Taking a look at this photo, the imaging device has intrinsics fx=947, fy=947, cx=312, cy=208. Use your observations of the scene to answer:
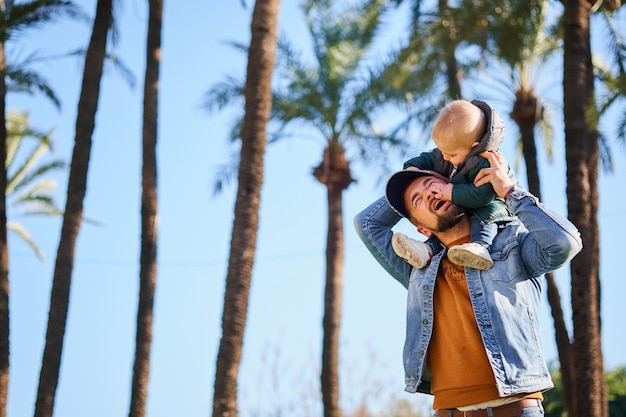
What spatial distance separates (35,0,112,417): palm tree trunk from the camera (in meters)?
11.8

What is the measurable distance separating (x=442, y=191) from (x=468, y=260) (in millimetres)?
292

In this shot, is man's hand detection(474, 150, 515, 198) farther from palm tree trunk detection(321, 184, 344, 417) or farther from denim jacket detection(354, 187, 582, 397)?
palm tree trunk detection(321, 184, 344, 417)

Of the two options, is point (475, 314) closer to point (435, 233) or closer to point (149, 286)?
point (435, 233)

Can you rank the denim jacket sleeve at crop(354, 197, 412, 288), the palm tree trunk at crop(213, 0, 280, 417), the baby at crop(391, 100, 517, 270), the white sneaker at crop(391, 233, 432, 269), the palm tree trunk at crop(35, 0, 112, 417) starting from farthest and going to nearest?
the palm tree trunk at crop(35, 0, 112, 417) < the palm tree trunk at crop(213, 0, 280, 417) < the denim jacket sleeve at crop(354, 197, 412, 288) < the white sneaker at crop(391, 233, 432, 269) < the baby at crop(391, 100, 517, 270)

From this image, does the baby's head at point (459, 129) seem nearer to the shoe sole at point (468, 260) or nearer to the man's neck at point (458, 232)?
the man's neck at point (458, 232)

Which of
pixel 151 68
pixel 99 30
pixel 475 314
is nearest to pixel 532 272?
pixel 475 314

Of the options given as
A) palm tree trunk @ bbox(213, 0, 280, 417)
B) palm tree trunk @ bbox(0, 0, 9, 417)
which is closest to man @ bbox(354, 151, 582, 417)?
palm tree trunk @ bbox(213, 0, 280, 417)

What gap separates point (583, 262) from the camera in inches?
424

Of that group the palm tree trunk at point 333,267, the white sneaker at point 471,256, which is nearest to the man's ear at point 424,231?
the white sneaker at point 471,256

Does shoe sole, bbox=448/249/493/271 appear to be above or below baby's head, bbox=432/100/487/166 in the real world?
below

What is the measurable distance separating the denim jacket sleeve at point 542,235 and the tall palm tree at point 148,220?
1050cm

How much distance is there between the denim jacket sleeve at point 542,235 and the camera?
334cm

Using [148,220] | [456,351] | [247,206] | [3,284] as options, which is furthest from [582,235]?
[456,351]

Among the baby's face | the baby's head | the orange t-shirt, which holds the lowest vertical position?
the orange t-shirt
